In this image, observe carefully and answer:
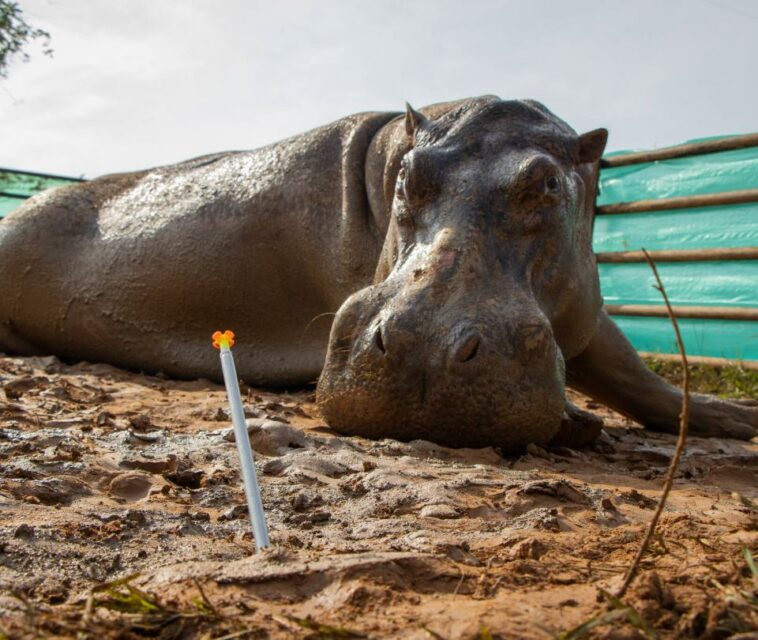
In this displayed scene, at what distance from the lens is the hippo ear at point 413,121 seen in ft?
12.8

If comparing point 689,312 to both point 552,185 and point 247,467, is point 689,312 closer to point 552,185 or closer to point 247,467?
point 552,185

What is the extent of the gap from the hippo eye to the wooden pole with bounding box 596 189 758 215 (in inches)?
134

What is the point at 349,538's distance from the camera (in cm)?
181

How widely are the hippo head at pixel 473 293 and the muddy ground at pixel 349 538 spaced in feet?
0.43

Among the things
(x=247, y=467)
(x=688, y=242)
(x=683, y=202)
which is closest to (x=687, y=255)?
(x=688, y=242)

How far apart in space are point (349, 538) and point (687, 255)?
546 centimetres

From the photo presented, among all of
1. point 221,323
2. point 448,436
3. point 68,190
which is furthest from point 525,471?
point 68,190

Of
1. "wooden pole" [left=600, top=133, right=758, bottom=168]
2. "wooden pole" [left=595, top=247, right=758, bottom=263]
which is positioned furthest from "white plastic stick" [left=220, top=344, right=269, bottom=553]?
"wooden pole" [left=600, top=133, right=758, bottom=168]

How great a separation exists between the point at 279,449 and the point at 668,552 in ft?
4.51

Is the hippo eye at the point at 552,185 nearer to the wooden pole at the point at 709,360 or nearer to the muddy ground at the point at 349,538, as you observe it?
the muddy ground at the point at 349,538

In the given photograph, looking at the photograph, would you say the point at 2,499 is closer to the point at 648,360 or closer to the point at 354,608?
the point at 354,608

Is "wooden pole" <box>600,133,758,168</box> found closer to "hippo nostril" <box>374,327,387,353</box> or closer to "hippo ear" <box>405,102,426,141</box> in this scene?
"hippo ear" <box>405,102,426,141</box>

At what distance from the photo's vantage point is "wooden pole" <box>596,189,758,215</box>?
21.2 feet

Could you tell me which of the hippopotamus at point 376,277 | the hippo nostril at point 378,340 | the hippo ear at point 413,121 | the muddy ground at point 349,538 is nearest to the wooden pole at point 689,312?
the hippopotamus at point 376,277
